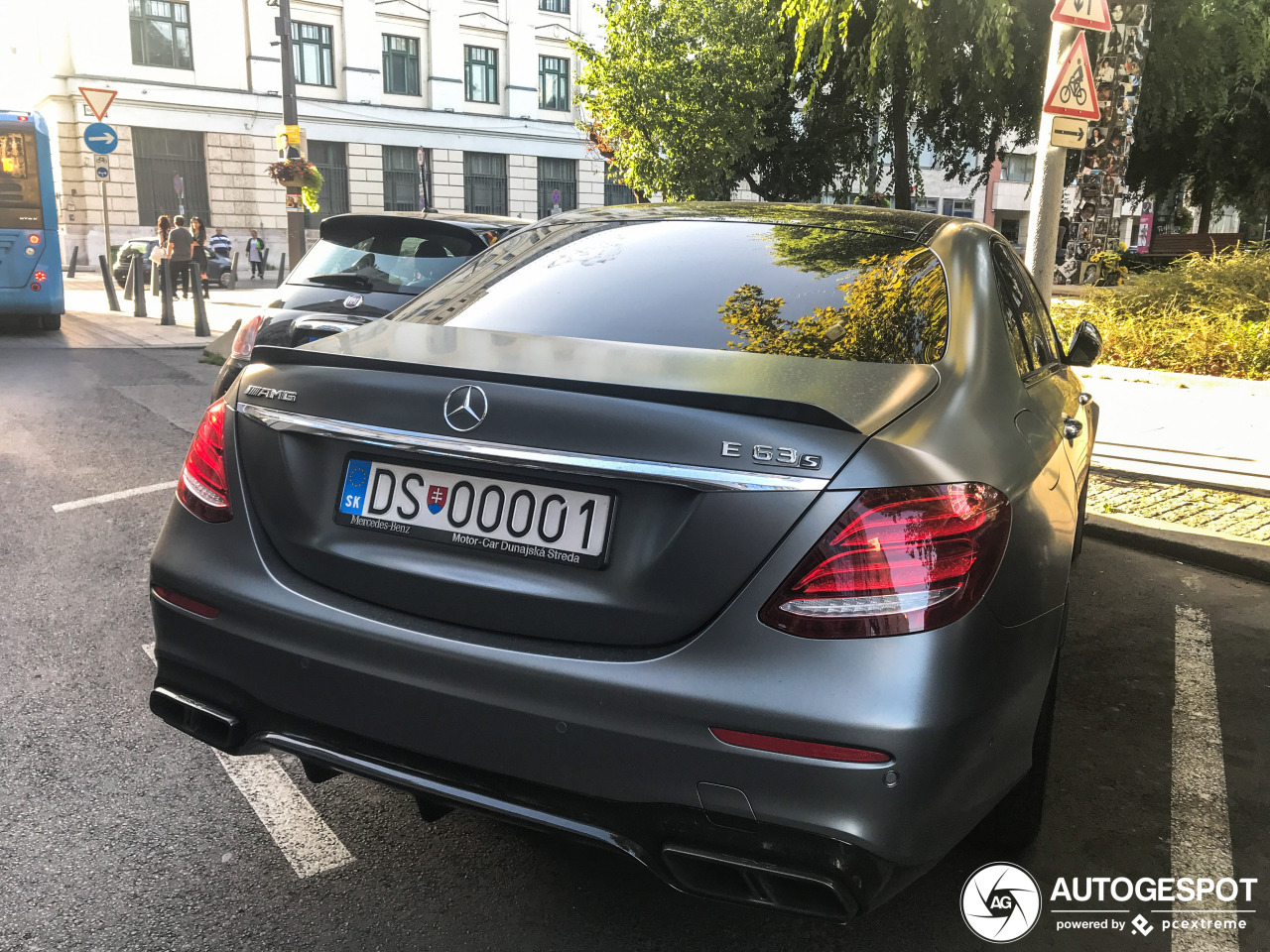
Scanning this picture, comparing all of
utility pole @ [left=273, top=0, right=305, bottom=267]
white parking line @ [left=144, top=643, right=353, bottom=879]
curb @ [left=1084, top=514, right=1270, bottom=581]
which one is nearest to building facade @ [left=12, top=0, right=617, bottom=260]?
utility pole @ [left=273, top=0, right=305, bottom=267]

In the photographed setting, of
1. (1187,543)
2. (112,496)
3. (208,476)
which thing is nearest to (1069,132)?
(1187,543)

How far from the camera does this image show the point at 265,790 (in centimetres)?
302

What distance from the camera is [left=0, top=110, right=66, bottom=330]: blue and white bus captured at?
15125mm

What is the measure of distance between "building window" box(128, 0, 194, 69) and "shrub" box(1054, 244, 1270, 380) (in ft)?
111

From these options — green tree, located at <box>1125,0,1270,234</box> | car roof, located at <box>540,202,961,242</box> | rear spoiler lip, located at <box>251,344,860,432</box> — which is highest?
green tree, located at <box>1125,0,1270,234</box>

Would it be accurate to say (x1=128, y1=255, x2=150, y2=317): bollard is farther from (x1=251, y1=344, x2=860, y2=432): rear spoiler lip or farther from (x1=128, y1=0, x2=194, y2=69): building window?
(x1=128, y1=0, x2=194, y2=69): building window

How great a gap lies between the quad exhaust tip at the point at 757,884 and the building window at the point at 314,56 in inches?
1676

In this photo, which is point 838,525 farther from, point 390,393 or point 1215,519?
point 1215,519

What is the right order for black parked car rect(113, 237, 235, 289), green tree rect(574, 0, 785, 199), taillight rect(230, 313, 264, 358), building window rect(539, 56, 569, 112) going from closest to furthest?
taillight rect(230, 313, 264, 358)
green tree rect(574, 0, 785, 199)
black parked car rect(113, 237, 235, 289)
building window rect(539, 56, 569, 112)

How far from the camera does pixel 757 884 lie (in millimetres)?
1946

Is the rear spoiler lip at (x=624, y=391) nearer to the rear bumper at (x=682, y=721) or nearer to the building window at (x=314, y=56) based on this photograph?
the rear bumper at (x=682, y=721)

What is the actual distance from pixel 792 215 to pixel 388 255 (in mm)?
4053

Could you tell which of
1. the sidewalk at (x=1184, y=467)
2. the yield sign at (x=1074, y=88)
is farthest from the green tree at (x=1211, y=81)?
the yield sign at (x=1074, y=88)

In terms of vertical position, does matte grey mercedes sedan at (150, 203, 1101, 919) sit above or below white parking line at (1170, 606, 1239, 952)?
above
